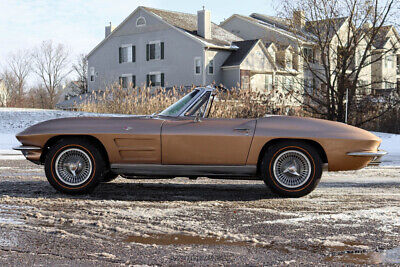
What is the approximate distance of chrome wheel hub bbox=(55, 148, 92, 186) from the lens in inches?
282

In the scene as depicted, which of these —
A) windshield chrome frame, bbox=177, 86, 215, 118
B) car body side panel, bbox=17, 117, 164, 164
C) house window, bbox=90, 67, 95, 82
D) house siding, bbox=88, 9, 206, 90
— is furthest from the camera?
house window, bbox=90, 67, 95, 82

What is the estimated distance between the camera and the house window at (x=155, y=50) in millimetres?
47156

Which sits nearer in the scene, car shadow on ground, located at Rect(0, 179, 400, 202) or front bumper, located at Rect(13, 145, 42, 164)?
car shadow on ground, located at Rect(0, 179, 400, 202)

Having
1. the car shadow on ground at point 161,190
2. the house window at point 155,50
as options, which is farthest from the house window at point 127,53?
the car shadow on ground at point 161,190

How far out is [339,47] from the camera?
21953 mm

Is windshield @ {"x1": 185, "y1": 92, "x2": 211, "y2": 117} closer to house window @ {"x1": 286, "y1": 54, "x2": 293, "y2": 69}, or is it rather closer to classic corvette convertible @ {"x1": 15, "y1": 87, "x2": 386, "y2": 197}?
classic corvette convertible @ {"x1": 15, "y1": 87, "x2": 386, "y2": 197}

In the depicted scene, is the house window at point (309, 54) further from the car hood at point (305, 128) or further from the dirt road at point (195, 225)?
the car hood at point (305, 128)

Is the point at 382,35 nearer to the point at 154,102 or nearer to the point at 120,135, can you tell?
the point at 154,102

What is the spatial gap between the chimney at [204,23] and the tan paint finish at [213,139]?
39.2m

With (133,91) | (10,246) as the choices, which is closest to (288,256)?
(10,246)

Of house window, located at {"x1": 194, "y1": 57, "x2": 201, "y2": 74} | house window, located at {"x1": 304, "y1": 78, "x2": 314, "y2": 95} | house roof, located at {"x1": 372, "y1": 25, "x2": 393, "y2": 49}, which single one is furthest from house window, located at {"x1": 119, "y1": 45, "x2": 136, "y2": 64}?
house roof, located at {"x1": 372, "y1": 25, "x2": 393, "y2": 49}

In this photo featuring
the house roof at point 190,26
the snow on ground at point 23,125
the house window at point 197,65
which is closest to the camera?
the snow on ground at point 23,125

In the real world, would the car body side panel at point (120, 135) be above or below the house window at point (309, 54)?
below

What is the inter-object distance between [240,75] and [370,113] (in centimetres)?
2183
